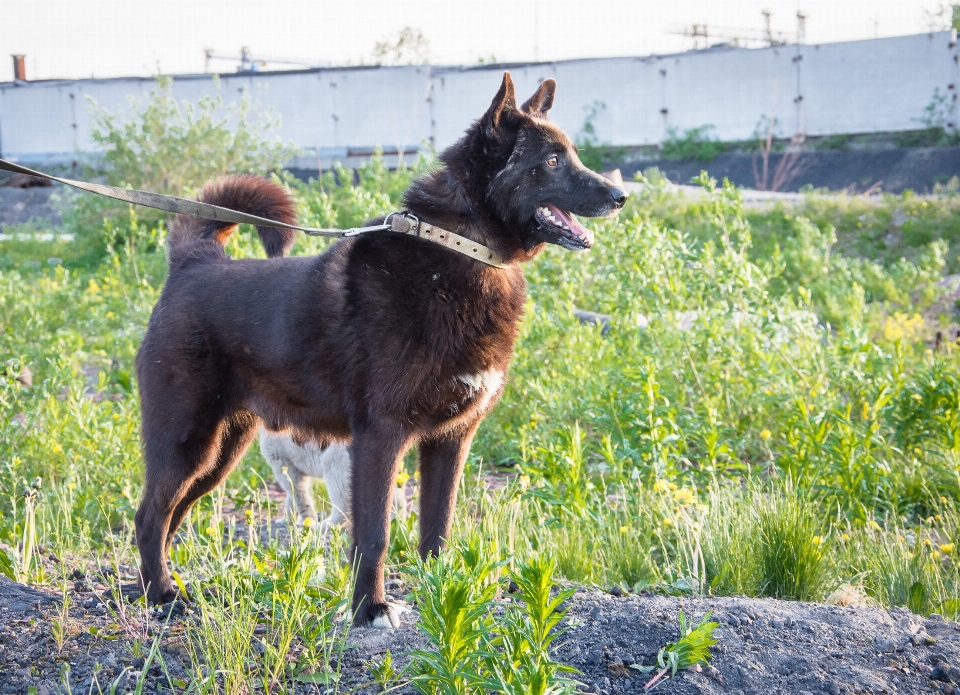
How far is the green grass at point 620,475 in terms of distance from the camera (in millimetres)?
2502

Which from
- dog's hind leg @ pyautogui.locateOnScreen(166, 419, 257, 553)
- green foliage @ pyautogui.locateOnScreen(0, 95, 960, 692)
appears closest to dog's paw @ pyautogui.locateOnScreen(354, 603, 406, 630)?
green foliage @ pyautogui.locateOnScreen(0, 95, 960, 692)

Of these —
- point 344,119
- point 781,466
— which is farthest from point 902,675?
point 344,119

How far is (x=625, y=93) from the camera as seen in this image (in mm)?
23891

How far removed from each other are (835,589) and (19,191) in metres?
26.5

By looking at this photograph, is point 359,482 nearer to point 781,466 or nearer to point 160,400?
point 160,400

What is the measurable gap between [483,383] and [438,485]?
0.46 m

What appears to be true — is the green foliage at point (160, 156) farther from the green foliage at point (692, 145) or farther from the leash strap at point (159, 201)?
the green foliage at point (692, 145)

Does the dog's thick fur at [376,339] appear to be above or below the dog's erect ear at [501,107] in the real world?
below

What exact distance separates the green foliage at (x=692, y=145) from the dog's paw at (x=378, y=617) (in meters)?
21.3

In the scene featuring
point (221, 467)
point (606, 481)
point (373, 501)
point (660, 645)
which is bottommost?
point (606, 481)

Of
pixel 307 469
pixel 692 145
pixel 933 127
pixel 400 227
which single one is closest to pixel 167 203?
pixel 400 227

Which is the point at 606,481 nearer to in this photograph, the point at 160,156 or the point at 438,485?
the point at 438,485

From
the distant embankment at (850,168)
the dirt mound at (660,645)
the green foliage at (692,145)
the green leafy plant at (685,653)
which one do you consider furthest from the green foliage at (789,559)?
the green foliage at (692,145)

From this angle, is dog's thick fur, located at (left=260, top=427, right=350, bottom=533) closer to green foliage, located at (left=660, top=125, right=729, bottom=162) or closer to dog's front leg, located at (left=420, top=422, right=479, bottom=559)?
dog's front leg, located at (left=420, top=422, right=479, bottom=559)
